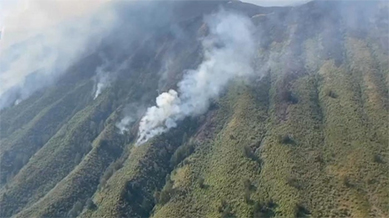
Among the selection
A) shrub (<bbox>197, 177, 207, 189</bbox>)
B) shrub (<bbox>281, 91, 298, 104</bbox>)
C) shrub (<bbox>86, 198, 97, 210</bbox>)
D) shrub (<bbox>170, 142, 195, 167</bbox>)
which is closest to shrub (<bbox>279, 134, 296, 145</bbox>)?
shrub (<bbox>281, 91, 298, 104</bbox>)

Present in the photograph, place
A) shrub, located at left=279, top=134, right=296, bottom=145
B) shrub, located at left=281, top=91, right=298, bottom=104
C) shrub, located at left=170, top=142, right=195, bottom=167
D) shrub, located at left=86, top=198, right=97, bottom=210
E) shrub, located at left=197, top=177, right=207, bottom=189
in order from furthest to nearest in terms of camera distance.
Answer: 1. shrub, located at left=281, top=91, right=298, bottom=104
2. shrub, located at left=170, top=142, right=195, bottom=167
3. shrub, located at left=86, top=198, right=97, bottom=210
4. shrub, located at left=279, top=134, right=296, bottom=145
5. shrub, located at left=197, top=177, right=207, bottom=189

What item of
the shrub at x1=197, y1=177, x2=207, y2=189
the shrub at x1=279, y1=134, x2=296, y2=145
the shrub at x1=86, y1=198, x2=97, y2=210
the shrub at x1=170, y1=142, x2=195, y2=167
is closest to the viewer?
the shrub at x1=197, y1=177, x2=207, y2=189

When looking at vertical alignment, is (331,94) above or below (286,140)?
below

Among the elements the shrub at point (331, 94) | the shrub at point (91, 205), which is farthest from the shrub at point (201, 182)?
the shrub at point (331, 94)

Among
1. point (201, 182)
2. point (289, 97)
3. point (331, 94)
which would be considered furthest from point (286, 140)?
point (331, 94)

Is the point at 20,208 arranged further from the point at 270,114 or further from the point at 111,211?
the point at 270,114

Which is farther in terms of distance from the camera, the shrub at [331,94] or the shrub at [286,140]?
the shrub at [331,94]

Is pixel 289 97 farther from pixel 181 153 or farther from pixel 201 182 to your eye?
pixel 201 182

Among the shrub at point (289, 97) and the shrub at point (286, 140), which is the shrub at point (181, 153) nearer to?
the shrub at point (286, 140)

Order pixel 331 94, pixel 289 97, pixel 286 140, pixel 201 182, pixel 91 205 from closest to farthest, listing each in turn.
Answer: pixel 201 182, pixel 286 140, pixel 91 205, pixel 331 94, pixel 289 97

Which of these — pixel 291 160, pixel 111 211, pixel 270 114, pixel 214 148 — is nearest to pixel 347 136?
pixel 291 160

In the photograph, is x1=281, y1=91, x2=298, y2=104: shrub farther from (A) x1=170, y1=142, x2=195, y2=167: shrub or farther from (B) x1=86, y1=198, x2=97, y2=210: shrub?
(B) x1=86, y1=198, x2=97, y2=210: shrub
